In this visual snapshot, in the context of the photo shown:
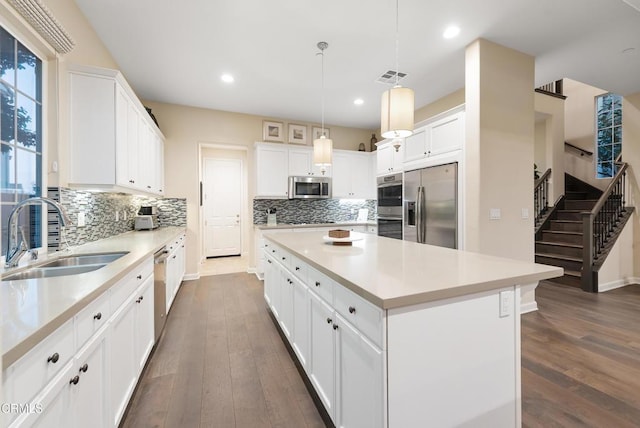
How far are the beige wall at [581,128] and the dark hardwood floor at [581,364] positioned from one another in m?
3.74

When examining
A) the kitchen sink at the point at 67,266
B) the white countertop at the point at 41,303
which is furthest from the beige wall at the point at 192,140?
the white countertop at the point at 41,303

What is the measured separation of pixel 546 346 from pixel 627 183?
380 cm

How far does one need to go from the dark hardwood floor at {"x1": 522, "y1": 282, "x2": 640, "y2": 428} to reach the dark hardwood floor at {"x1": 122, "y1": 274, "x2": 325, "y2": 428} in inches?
57.4

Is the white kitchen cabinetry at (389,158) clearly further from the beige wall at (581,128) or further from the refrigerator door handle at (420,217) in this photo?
the beige wall at (581,128)

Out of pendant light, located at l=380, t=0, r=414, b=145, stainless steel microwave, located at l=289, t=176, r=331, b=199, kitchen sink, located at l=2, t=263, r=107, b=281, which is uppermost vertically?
pendant light, located at l=380, t=0, r=414, b=145

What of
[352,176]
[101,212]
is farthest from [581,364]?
[101,212]

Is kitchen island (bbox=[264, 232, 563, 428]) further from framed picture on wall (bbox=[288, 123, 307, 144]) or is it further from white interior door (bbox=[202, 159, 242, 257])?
white interior door (bbox=[202, 159, 242, 257])

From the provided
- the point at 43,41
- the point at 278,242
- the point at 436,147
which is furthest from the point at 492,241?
the point at 43,41

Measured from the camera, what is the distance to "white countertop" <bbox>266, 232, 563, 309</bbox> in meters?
1.12

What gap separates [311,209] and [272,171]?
116 cm

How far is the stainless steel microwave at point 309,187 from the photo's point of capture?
194 inches

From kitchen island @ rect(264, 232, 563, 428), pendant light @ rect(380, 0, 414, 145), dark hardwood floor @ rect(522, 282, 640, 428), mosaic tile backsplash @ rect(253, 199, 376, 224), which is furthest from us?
mosaic tile backsplash @ rect(253, 199, 376, 224)

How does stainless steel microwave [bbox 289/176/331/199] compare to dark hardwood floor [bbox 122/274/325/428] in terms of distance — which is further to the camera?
stainless steel microwave [bbox 289/176/331/199]

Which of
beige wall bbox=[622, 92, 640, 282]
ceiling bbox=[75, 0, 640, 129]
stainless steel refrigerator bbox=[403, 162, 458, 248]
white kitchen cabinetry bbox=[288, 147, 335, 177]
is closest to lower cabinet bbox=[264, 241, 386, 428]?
stainless steel refrigerator bbox=[403, 162, 458, 248]
